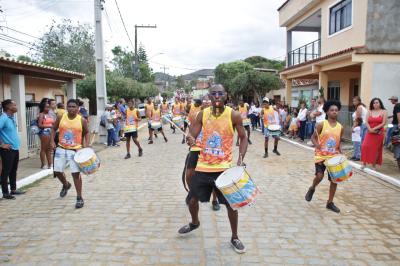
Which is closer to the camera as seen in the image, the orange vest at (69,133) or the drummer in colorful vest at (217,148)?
the drummer in colorful vest at (217,148)

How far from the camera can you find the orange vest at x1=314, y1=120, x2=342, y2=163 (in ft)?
18.5

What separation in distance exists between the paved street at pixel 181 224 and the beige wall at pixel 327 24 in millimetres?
8403

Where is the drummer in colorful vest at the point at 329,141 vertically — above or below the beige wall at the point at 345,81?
below

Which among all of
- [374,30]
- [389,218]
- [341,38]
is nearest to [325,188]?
[389,218]

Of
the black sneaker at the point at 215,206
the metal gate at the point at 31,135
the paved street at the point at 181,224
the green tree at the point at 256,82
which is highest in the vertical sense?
the green tree at the point at 256,82

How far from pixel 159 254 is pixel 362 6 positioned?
1329cm

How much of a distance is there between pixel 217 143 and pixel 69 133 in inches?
117

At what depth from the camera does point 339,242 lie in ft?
14.5

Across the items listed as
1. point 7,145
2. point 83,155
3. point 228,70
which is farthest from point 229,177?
point 228,70

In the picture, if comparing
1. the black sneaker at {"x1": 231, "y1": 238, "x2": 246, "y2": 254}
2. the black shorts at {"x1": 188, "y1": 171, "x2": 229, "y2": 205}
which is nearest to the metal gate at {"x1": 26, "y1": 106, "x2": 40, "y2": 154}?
the black shorts at {"x1": 188, "y1": 171, "x2": 229, "y2": 205}

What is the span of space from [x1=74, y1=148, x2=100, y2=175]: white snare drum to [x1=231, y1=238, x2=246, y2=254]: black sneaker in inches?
103

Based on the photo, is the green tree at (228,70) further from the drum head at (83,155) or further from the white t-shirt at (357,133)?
the drum head at (83,155)

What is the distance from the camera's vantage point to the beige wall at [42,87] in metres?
13.7

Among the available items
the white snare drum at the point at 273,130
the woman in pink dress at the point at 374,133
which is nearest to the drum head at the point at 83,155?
the woman in pink dress at the point at 374,133
